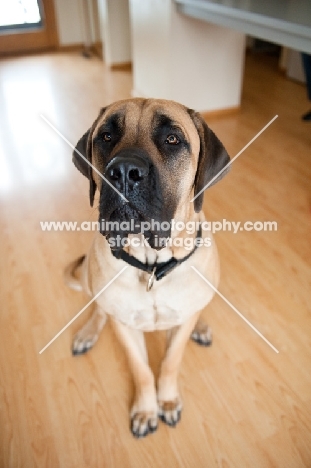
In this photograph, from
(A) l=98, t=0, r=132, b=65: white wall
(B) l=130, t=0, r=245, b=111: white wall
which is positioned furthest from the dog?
(A) l=98, t=0, r=132, b=65: white wall

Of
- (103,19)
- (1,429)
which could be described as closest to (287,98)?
(103,19)

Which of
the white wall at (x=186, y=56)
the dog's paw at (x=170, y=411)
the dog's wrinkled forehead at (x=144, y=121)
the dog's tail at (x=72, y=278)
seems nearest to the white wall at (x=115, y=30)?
the white wall at (x=186, y=56)

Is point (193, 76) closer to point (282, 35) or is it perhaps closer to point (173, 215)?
→ point (282, 35)

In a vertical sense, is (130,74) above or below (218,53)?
below

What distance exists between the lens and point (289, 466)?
1.21m

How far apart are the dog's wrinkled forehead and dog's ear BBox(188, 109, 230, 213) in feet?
0.07

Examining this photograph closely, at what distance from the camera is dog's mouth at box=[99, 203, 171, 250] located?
3.24 feet

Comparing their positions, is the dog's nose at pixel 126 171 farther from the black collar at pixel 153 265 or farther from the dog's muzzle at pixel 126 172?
the black collar at pixel 153 265

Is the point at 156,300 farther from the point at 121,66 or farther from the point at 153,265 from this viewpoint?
the point at 121,66

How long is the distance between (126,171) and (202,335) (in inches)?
35.1

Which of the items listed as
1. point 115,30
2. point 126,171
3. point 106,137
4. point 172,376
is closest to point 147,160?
point 126,171

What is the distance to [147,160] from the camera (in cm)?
97

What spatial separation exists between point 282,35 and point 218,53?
1363 mm

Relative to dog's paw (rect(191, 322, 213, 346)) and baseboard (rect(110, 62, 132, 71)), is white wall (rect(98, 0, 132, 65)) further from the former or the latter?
dog's paw (rect(191, 322, 213, 346))
